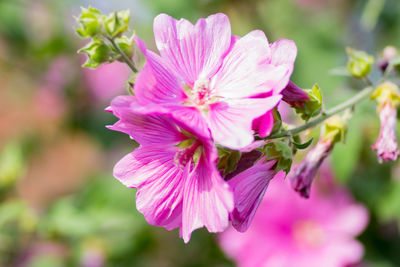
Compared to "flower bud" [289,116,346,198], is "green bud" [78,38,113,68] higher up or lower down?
higher up

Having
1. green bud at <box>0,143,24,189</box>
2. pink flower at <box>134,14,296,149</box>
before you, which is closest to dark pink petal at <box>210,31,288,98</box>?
pink flower at <box>134,14,296,149</box>

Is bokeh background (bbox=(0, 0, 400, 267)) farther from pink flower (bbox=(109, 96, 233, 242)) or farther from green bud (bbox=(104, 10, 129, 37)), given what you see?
pink flower (bbox=(109, 96, 233, 242))

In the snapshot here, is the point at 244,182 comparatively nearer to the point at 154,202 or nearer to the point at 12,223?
the point at 154,202

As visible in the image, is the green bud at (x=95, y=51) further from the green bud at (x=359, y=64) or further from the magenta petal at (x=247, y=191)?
the green bud at (x=359, y=64)

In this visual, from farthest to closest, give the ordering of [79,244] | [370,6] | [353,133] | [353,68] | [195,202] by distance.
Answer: [79,244] → [370,6] → [353,133] → [353,68] → [195,202]

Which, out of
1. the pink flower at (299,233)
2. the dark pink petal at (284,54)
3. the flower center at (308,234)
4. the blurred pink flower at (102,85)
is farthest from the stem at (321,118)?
the blurred pink flower at (102,85)

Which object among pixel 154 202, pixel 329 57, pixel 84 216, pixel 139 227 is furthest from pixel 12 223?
pixel 329 57
